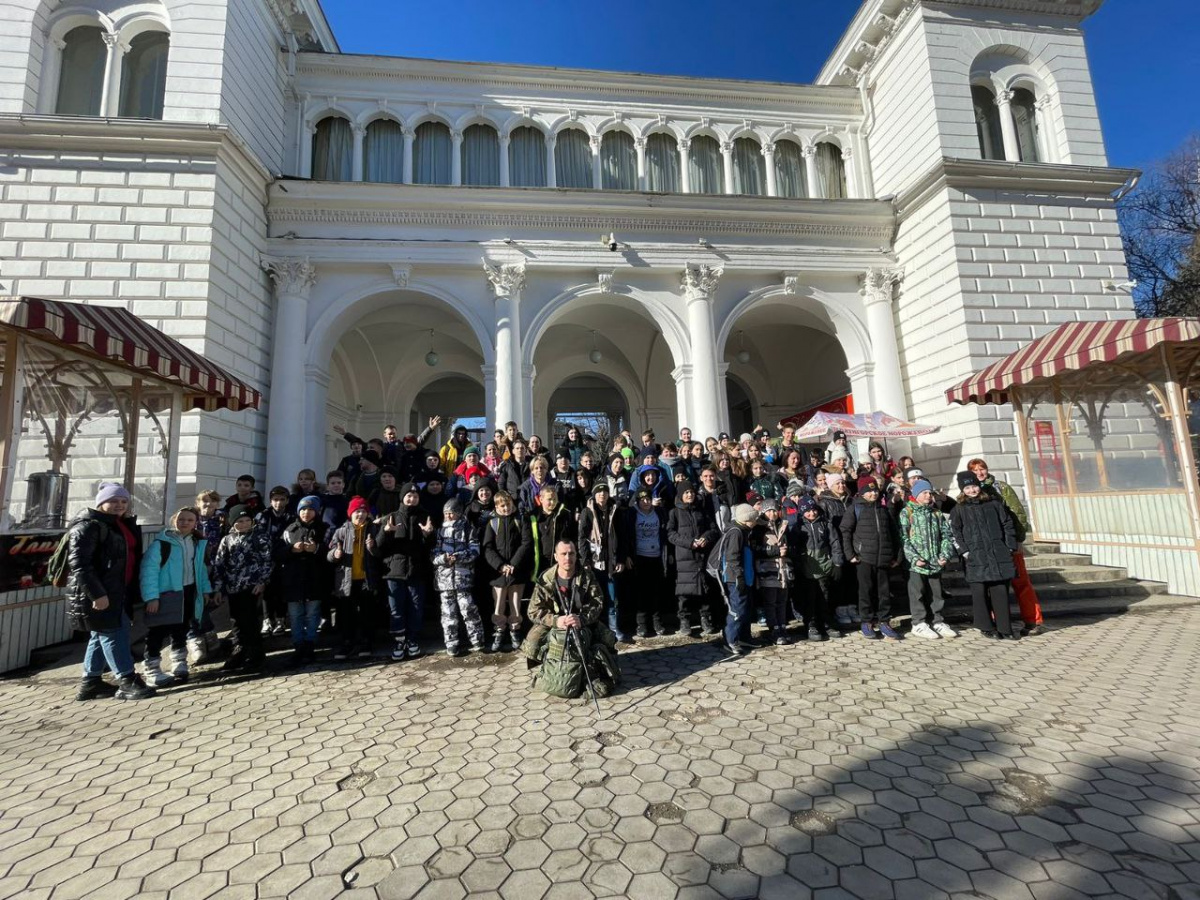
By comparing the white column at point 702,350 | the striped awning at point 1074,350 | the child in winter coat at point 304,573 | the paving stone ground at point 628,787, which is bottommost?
the paving stone ground at point 628,787

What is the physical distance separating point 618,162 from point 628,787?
14.4m

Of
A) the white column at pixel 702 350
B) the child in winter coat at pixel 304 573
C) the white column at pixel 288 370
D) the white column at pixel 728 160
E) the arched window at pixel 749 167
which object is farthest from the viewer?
the arched window at pixel 749 167

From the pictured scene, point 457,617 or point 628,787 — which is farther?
point 457,617

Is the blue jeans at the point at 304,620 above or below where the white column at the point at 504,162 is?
below

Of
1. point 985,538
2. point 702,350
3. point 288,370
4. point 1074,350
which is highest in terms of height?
point 702,350

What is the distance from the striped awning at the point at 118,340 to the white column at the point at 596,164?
9.65 m

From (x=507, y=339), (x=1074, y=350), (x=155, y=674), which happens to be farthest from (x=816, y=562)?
(x=507, y=339)

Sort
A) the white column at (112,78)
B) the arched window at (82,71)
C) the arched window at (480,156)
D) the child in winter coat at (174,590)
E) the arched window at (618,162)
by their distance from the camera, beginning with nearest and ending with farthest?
the child in winter coat at (174,590), the white column at (112,78), the arched window at (82,71), the arched window at (480,156), the arched window at (618,162)

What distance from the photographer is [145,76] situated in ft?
36.0

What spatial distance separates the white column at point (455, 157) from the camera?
1322cm

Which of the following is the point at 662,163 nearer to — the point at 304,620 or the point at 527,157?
the point at 527,157

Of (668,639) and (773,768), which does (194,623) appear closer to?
(668,639)

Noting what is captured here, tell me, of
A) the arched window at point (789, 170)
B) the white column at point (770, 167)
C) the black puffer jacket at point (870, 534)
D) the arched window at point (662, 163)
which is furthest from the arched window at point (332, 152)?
the black puffer jacket at point (870, 534)

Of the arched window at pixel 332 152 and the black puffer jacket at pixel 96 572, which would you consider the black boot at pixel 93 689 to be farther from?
the arched window at pixel 332 152
